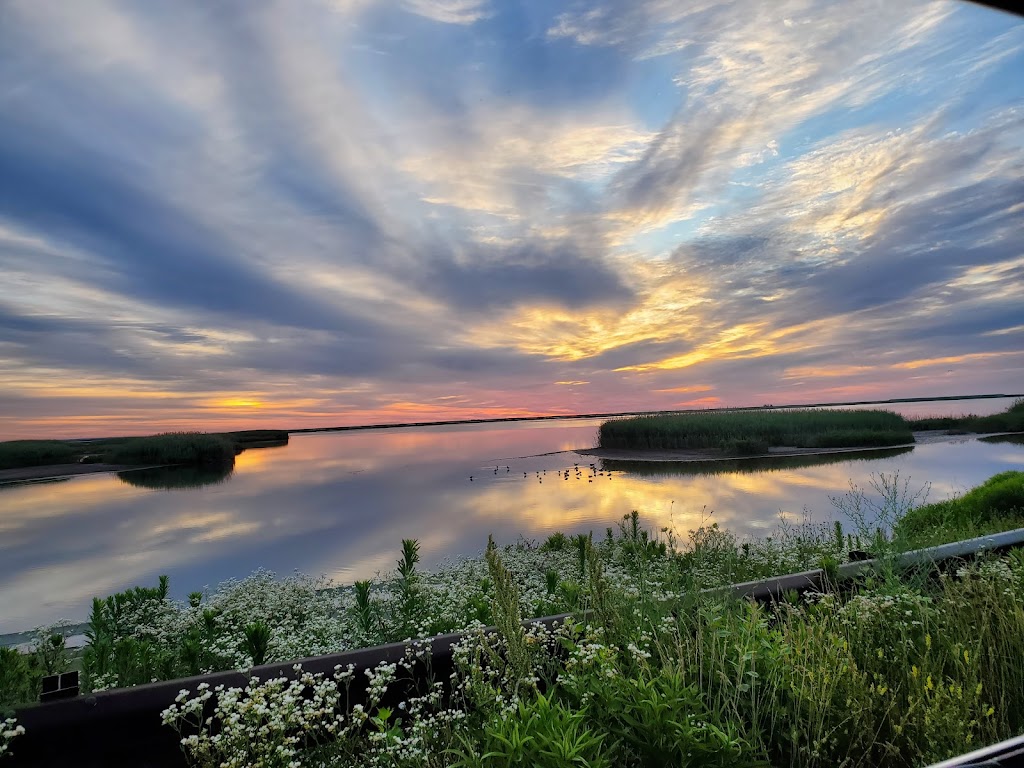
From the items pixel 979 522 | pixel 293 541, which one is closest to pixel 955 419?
pixel 979 522

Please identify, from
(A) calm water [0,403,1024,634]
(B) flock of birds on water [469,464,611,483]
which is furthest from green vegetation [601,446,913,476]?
(B) flock of birds on water [469,464,611,483]

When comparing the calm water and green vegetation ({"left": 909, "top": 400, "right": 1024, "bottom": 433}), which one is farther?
green vegetation ({"left": 909, "top": 400, "right": 1024, "bottom": 433})

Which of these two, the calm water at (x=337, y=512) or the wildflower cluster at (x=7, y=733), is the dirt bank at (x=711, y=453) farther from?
the wildflower cluster at (x=7, y=733)

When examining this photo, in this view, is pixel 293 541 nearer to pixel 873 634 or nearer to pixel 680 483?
pixel 873 634

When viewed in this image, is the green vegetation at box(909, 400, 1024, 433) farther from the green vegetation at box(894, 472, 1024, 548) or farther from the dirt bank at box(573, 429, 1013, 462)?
the green vegetation at box(894, 472, 1024, 548)

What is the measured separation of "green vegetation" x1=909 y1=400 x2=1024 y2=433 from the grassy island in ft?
141

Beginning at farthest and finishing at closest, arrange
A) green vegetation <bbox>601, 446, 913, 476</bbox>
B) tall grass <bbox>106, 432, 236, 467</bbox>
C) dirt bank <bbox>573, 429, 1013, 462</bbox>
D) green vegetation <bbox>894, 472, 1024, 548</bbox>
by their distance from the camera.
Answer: tall grass <bbox>106, 432, 236, 467</bbox> → dirt bank <bbox>573, 429, 1013, 462</bbox> → green vegetation <bbox>601, 446, 913, 476</bbox> → green vegetation <bbox>894, 472, 1024, 548</bbox>

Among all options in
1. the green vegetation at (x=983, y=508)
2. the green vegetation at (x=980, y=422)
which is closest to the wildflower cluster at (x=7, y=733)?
the green vegetation at (x=983, y=508)

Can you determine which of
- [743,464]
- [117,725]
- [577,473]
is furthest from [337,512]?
[743,464]

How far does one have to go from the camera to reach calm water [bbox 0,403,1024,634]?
9.58 meters

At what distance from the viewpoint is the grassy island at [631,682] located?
6.10 feet

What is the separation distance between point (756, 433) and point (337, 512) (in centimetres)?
2549

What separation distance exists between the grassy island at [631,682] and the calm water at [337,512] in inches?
183

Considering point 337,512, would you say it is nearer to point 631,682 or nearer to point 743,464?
point 631,682
